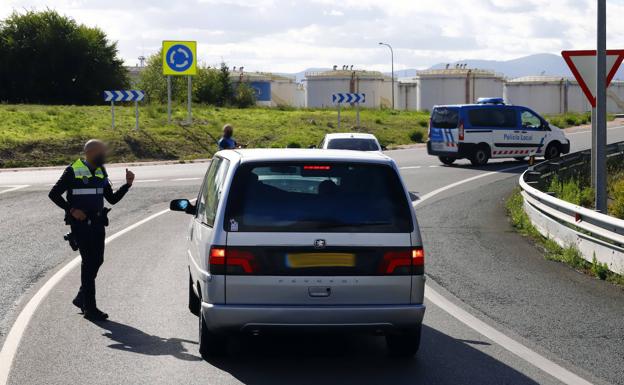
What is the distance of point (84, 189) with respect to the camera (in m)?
9.50

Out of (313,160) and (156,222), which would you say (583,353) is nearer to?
(313,160)

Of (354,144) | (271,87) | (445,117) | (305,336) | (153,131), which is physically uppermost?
(271,87)

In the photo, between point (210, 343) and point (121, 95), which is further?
point (121, 95)

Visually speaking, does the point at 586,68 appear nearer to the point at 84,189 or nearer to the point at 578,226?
the point at 578,226

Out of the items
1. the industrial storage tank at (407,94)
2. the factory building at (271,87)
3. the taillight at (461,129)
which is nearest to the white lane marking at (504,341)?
the taillight at (461,129)

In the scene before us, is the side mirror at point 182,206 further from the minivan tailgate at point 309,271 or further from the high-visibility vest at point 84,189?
the minivan tailgate at point 309,271

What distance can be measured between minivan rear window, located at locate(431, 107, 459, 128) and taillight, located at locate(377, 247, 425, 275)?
997 inches

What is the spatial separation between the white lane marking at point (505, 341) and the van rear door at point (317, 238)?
1.21 metres

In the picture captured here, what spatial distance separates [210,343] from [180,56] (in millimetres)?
37801

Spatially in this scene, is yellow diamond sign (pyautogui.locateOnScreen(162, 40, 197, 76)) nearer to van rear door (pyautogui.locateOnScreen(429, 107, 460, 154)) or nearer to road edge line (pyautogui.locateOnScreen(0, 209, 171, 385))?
van rear door (pyautogui.locateOnScreen(429, 107, 460, 154))

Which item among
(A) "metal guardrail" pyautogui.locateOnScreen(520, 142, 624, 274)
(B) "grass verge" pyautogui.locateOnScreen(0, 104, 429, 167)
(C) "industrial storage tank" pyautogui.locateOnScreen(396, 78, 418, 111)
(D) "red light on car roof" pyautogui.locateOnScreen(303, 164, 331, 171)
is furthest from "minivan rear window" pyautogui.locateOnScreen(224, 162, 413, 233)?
(C) "industrial storage tank" pyautogui.locateOnScreen(396, 78, 418, 111)

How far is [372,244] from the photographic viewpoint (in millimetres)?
7176

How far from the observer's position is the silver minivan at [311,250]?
23.3 feet

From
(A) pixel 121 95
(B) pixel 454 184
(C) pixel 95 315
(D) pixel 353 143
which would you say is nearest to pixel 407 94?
(A) pixel 121 95
